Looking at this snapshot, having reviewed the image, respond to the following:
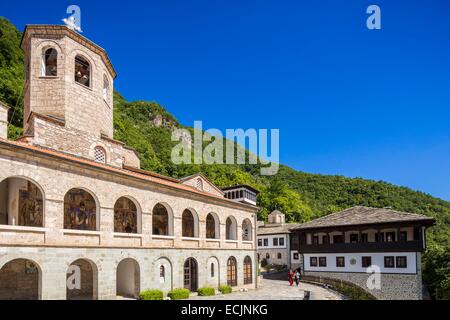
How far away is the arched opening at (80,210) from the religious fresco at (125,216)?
1460 mm

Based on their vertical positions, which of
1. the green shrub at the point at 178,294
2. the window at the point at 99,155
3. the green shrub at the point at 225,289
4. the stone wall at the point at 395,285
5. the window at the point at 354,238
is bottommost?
the stone wall at the point at 395,285

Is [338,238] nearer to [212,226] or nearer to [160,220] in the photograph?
[212,226]

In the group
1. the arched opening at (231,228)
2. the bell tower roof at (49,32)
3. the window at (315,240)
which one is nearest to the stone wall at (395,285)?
the window at (315,240)

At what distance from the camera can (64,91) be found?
62.7ft

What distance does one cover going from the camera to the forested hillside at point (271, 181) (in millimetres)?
43469

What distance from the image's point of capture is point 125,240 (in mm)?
18328

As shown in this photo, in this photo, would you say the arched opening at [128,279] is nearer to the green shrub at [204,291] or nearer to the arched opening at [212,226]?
the green shrub at [204,291]

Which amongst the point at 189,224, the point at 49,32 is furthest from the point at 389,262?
the point at 49,32

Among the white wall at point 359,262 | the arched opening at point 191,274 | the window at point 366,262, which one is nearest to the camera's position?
the arched opening at point 191,274

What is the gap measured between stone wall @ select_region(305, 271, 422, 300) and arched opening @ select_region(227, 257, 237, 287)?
12.3m

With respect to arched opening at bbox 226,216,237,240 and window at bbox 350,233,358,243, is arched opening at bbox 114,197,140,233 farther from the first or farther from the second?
window at bbox 350,233,358,243

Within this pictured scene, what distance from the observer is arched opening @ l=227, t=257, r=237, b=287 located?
88.1 feet
